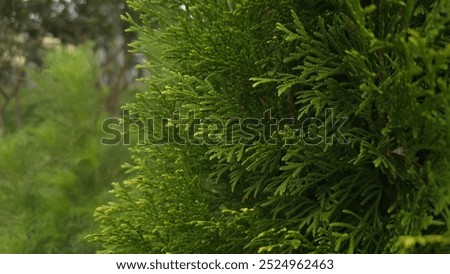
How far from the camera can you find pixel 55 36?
12.1 metres

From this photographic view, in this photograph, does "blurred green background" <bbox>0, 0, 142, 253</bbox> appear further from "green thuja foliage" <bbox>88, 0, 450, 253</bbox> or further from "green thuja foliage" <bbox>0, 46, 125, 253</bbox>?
"green thuja foliage" <bbox>88, 0, 450, 253</bbox>

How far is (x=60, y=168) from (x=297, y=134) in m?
4.56

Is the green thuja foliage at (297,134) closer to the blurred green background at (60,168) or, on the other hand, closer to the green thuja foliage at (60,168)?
the blurred green background at (60,168)

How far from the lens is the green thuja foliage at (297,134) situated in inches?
96.7

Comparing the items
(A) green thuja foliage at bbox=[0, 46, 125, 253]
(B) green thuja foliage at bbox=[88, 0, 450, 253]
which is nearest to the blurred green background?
(A) green thuja foliage at bbox=[0, 46, 125, 253]

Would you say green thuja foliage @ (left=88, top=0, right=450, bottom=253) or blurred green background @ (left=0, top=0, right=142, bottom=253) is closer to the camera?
green thuja foliage @ (left=88, top=0, right=450, bottom=253)

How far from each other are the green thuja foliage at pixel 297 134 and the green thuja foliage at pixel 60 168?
3042 millimetres

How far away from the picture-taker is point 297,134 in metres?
2.95

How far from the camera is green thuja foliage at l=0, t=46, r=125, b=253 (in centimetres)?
603

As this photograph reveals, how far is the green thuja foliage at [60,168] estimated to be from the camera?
6031 millimetres

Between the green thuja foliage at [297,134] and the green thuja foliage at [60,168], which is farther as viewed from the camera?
the green thuja foliage at [60,168]

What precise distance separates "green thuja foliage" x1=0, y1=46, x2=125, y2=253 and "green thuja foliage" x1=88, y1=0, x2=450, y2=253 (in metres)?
3.04

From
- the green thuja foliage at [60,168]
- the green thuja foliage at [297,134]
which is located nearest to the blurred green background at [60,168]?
the green thuja foliage at [60,168]
